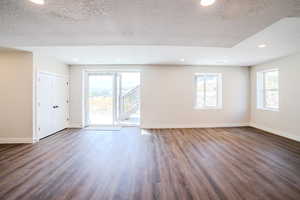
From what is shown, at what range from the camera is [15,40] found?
2.77 metres

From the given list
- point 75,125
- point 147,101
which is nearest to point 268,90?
point 147,101

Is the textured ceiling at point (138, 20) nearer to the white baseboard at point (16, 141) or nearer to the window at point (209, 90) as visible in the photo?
the white baseboard at point (16, 141)

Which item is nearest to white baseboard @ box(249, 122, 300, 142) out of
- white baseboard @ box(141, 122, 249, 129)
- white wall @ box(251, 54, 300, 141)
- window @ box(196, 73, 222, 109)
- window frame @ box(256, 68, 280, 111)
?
Result: white wall @ box(251, 54, 300, 141)

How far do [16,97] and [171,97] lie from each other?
15.6ft

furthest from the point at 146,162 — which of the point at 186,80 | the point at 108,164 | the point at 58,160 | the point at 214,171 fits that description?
the point at 186,80

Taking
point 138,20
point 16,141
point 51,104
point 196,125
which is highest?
point 138,20

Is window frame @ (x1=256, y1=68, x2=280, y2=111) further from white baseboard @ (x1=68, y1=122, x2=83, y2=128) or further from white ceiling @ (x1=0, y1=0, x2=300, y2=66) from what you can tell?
white baseboard @ (x1=68, y1=122, x2=83, y2=128)

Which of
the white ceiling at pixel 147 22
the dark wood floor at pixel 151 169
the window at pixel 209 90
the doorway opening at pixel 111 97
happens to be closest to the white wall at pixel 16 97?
the dark wood floor at pixel 151 169

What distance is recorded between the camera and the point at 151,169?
2551 mm

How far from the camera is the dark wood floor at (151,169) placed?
6.37 ft

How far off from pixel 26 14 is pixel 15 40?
1360 mm

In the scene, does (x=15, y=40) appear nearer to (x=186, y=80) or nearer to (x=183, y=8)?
(x=183, y=8)

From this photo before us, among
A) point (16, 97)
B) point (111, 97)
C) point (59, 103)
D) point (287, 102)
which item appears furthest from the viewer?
point (111, 97)

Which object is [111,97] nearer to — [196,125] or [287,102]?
[196,125]
